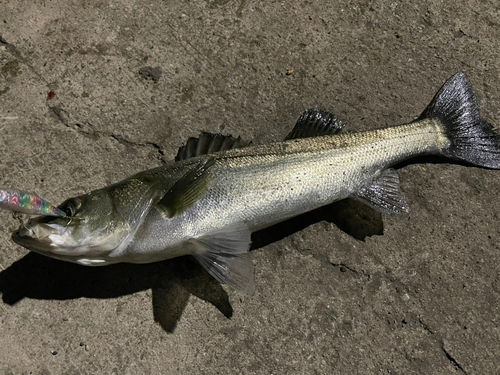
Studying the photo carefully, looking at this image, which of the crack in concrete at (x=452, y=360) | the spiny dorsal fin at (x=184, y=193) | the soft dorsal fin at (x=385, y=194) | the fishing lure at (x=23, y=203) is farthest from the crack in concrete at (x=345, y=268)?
the fishing lure at (x=23, y=203)

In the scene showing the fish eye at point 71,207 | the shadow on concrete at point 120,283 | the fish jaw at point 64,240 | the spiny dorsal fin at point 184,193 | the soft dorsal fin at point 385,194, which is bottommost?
the shadow on concrete at point 120,283

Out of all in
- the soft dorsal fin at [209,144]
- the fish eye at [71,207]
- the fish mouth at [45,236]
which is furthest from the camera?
the soft dorsal fin at [209,144]

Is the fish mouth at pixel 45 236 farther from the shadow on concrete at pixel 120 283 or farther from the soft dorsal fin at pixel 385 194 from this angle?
the soft dorsal fin at pixel 385 194

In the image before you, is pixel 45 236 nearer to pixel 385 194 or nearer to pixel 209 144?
pixel 209 144

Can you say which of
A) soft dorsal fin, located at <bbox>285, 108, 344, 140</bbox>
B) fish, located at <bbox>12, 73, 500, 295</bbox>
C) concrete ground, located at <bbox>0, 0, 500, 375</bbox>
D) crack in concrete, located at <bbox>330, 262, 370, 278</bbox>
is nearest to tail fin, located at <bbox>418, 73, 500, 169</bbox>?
concrete ground, located at <bbox>0, 0, 500, 375</bbox>

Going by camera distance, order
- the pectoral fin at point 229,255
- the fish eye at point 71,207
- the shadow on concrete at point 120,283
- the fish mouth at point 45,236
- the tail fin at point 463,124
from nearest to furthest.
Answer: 1. the fish mouth at point 45,236
2. the fish eye at point 71,207
3. the pectoral fin at point 229,255
4. the shadow on concrete at point 120,283
5. the tail fin at point 463,124

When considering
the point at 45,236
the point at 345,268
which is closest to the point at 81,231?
the point at 45,236

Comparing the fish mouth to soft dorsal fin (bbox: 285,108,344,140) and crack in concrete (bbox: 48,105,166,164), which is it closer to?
crack in concrete (bbox: 48,105,166,164)
